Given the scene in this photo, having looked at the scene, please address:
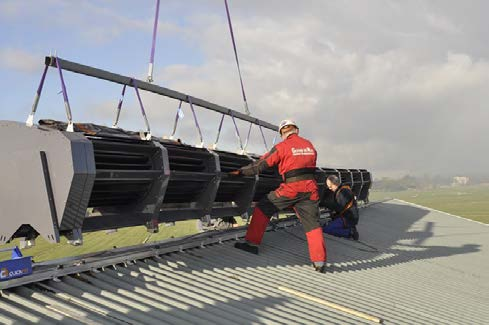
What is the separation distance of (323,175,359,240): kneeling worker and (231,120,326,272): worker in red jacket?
3018 mm

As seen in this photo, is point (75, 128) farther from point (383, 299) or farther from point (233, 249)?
point (383, 299)

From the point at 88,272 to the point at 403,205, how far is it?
18362 mm

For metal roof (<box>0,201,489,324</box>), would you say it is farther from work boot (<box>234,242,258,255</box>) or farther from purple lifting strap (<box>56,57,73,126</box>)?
purple lifting strap (<box>56,57,73,126</box>)

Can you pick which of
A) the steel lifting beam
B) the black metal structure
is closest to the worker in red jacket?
the black metal structure

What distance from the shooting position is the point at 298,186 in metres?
5.79

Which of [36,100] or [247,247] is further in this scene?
[247,247]

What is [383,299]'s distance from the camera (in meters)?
5.29

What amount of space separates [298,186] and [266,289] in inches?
63.4

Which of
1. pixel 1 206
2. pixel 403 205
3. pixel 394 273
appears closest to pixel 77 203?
pixel 1 206

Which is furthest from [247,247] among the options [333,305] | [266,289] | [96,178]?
[96,178]

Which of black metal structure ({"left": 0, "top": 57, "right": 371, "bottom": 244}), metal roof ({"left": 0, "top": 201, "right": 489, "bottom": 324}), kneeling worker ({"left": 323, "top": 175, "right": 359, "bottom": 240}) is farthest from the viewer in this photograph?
kneeling worker ({"left": 323, "top": 175, "right": 359, "bottom": 240})

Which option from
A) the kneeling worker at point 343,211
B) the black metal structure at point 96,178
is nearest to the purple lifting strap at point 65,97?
the black metal structure at point 96,178

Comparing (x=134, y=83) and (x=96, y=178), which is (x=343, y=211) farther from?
(x=96, y=178)

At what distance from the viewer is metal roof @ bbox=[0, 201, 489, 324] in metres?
3.30
